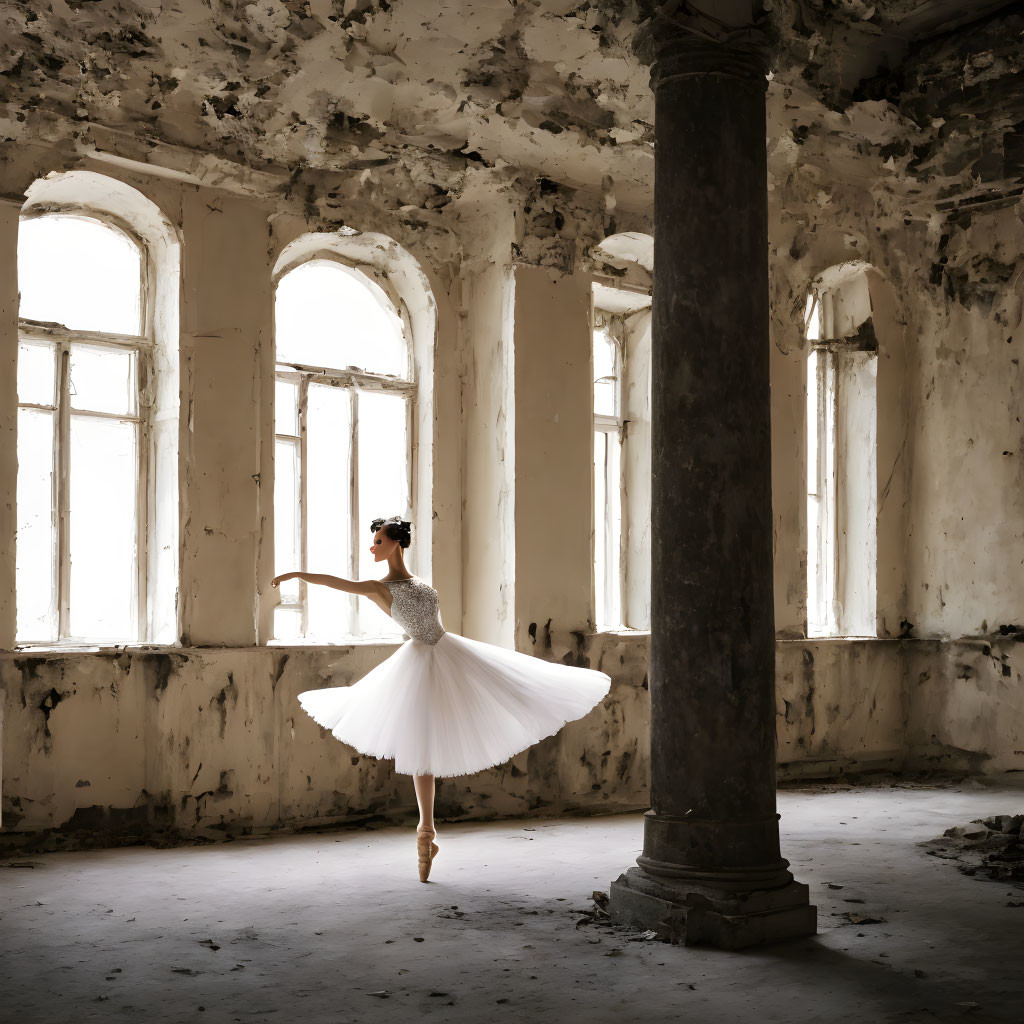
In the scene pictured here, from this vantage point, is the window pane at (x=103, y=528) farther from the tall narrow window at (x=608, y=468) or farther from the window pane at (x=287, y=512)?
the tall narrow window at (x=608, y=468)

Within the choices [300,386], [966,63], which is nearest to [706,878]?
[300,386]

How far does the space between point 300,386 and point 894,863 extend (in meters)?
4.54

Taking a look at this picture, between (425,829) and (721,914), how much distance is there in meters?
1.78

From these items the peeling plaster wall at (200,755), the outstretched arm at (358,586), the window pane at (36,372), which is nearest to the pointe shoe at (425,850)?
the outstretched arm at (358,586)

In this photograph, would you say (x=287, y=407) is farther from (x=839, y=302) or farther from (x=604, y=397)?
(x=839, y=302)

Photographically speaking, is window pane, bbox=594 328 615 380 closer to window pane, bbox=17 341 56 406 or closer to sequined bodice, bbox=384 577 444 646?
sequined bodice, bbox=384 577 444 646

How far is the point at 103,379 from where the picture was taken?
6.93m

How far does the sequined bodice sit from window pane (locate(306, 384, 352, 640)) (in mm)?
1680

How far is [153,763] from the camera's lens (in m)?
6.56

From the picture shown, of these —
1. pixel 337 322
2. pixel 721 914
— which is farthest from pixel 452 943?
pixel 337 322

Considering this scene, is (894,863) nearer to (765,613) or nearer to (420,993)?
(765,613)

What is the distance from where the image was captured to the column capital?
468cm

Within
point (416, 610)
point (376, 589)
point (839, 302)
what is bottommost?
point (416, 610)

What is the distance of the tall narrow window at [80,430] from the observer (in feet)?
21.6
